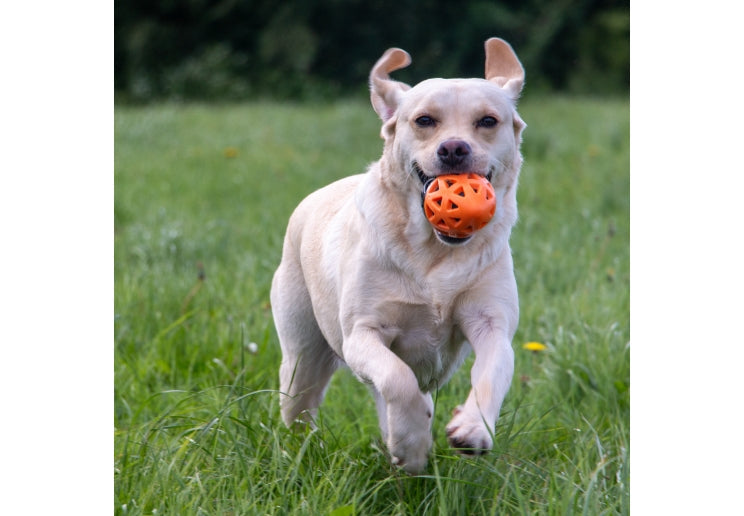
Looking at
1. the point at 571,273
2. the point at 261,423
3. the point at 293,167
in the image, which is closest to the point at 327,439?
the point at 261,423

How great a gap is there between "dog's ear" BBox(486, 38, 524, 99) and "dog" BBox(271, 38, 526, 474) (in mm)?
103

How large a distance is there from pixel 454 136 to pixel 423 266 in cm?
45

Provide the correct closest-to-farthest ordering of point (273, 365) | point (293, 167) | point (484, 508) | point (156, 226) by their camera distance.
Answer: point (484, 508) < point (273, 365) < point (156, 226) < point (293, 167)

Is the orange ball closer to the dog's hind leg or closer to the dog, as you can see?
the dog

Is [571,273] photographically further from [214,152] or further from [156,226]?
[214,152]

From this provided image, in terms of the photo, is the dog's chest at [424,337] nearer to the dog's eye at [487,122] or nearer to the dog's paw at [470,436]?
the dog's paw at [470,436]

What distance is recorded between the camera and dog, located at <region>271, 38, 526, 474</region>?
2816 mm

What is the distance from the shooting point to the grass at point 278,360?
9.43 ft

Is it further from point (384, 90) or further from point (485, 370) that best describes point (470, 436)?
point (384, 90)

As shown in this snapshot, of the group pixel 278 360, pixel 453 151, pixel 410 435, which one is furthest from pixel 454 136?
pixel 278 360

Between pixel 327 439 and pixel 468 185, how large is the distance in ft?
3.55

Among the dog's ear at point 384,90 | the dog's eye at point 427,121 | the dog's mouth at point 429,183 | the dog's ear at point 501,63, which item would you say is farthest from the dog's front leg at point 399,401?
the dog's ear at point 501,63

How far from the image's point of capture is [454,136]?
2.91 m

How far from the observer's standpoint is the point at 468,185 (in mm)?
2818
